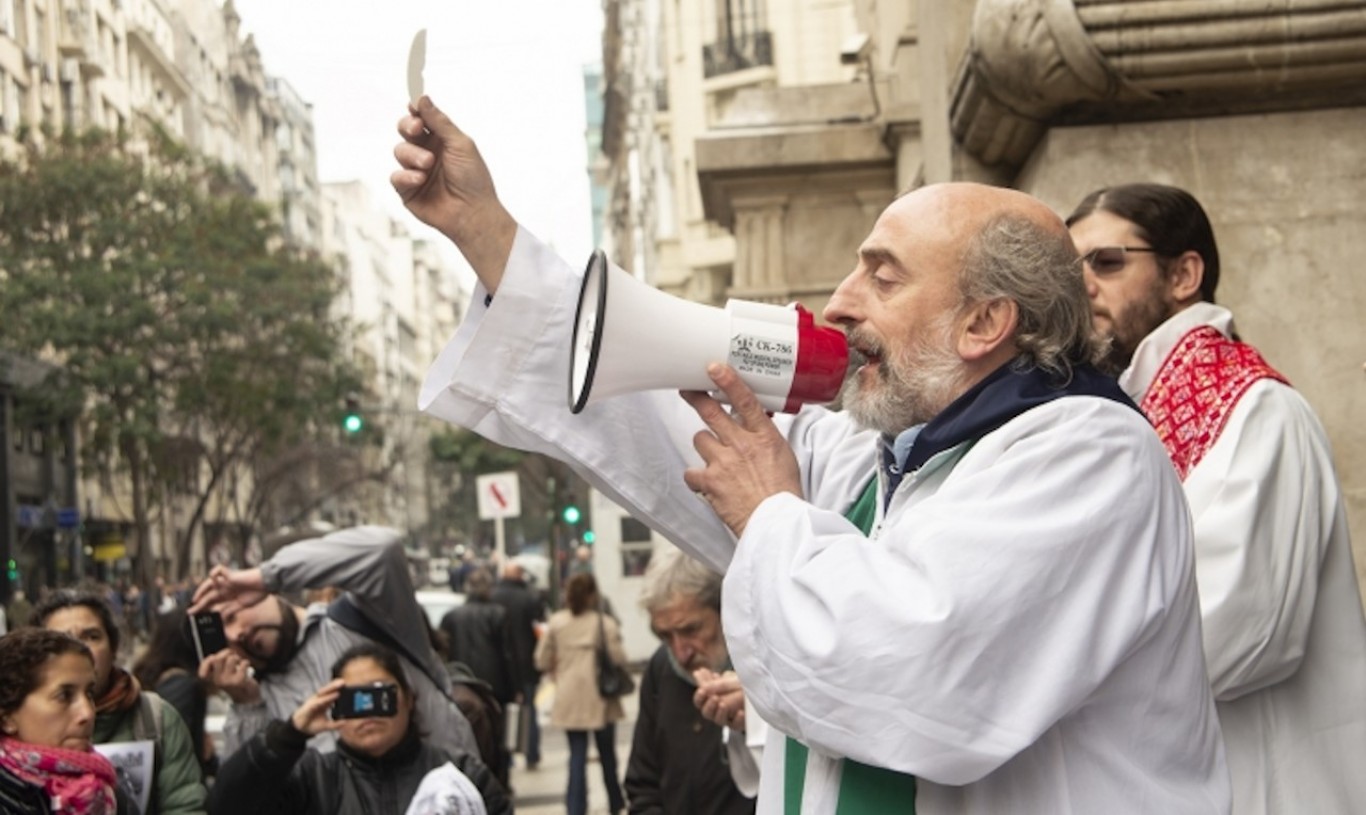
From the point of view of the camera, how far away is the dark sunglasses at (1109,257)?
423 cm

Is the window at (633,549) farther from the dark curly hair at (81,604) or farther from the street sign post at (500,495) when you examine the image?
the dark curly hair at (81,604)

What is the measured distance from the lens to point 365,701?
5.44 meters

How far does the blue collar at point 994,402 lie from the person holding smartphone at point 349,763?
2.63 m

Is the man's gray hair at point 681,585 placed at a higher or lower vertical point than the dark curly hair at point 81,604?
lower

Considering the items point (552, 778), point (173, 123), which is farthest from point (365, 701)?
point (173, 123)

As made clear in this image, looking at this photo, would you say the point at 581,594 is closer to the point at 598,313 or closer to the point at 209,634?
the point at 209,634

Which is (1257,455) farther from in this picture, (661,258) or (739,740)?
(661,258)

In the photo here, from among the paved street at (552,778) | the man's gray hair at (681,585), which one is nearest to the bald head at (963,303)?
the man's gray hair at (681,585)

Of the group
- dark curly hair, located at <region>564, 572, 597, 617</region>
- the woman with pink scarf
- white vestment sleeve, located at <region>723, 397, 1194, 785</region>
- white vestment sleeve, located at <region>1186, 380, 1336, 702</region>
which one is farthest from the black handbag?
white vestment sleeve, located at <region>723, 397, 1194, 785</region>

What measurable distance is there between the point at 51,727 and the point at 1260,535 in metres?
2.72

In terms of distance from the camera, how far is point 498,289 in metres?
3.33

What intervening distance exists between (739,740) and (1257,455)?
9.11ft

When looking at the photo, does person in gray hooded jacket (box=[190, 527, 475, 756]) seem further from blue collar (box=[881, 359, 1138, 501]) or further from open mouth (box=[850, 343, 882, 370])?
blue collar (box=[881, 359, 1138, 501])

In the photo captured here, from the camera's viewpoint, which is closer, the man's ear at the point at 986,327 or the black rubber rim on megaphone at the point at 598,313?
the man's ear at the point at 986,327
